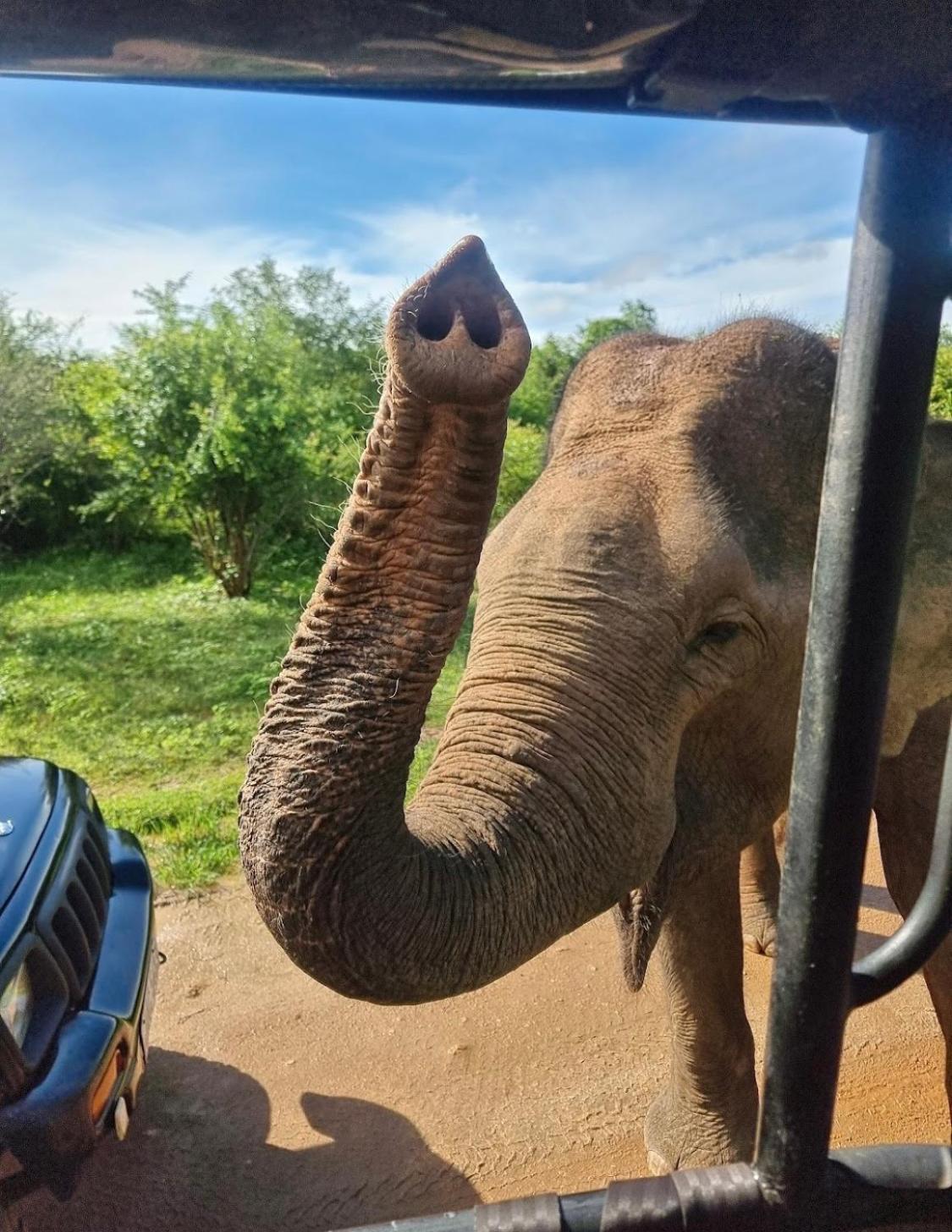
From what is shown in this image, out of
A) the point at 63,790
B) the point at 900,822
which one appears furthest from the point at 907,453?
the point at 63,790

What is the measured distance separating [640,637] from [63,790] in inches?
97.7

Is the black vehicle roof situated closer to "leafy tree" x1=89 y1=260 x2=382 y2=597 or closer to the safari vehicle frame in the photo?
the safari vehicle frame

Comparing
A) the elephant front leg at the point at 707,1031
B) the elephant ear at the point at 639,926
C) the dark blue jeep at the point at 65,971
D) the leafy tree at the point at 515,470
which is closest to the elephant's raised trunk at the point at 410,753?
the elephant ear at the point at 639,926

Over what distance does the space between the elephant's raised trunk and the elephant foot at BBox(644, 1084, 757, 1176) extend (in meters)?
1.90

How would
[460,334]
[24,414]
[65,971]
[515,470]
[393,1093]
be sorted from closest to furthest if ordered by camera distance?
[460,334] < [65,971] < [393,1093] < [515,470] < [24,414]

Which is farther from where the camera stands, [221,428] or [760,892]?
[221,428]

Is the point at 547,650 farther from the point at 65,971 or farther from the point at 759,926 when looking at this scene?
the point at 759,926

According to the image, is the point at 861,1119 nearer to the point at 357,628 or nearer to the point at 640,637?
the point at 640,637

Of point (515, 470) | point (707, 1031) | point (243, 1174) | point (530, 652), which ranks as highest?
point (515, 470)

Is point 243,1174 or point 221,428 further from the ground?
point 221,428

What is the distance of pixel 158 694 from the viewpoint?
941 centimetres

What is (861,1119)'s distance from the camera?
3684mm

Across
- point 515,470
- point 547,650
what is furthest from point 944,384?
point 547,650

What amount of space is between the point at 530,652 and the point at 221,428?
492 inches
